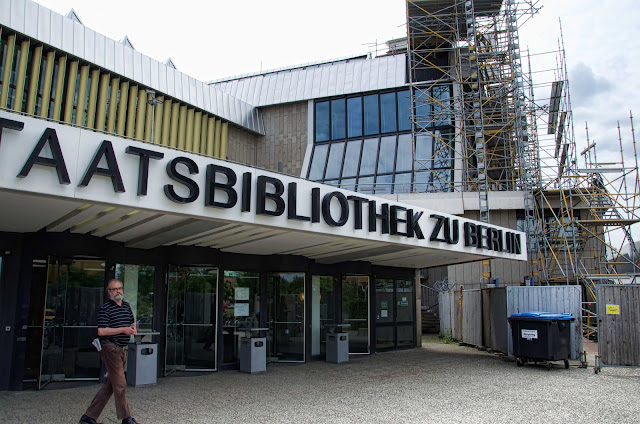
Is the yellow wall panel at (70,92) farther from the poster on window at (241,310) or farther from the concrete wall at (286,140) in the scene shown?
the concrete wall at (286,140)

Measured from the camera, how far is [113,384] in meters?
6.34

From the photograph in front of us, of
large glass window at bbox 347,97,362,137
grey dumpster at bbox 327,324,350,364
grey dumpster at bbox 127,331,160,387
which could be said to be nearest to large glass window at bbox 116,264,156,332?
grey dumpster at bbox 127,331,160,387

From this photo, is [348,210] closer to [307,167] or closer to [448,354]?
[448,354]

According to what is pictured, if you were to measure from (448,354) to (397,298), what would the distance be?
223cm

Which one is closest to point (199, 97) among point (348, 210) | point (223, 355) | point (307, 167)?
point (307, 167)

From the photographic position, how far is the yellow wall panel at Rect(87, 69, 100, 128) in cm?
1783

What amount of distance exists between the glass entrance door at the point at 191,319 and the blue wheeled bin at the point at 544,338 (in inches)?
283

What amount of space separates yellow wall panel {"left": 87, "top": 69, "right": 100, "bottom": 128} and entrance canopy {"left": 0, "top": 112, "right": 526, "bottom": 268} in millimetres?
8920

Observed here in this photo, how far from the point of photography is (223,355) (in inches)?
464

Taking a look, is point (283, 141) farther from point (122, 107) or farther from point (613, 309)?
point (613, 309)

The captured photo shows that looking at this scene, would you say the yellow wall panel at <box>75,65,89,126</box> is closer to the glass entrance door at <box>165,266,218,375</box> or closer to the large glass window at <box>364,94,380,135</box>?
the glass entrance door at <box>165,266,218,375</box>

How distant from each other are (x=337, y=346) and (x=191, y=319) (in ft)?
12.4

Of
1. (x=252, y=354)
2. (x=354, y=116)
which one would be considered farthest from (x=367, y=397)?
(x=354, y=116)

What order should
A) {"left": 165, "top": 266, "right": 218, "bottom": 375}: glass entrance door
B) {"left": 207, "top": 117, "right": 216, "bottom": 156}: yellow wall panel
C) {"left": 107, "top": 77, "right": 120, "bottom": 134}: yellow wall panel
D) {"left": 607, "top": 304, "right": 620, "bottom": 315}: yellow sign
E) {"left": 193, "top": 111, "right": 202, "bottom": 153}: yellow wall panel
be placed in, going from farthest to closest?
{"left": 207, "top": 117, "right": 216, "bottom": 156}: yellow wall panel
{"left": 193, "top": 111, "right": 202, "bottom": 153}: yellow wall panel
{"left": 107, "top": 77, "right": 120, "bottom": 134}: yellow wall panel
{"left": 607, "top": 304, "right": 620, "bottom": 315}: yellow sign
{"left": 165, "top": 266, "right": 218, "bottom": 375}: glass entrance door
